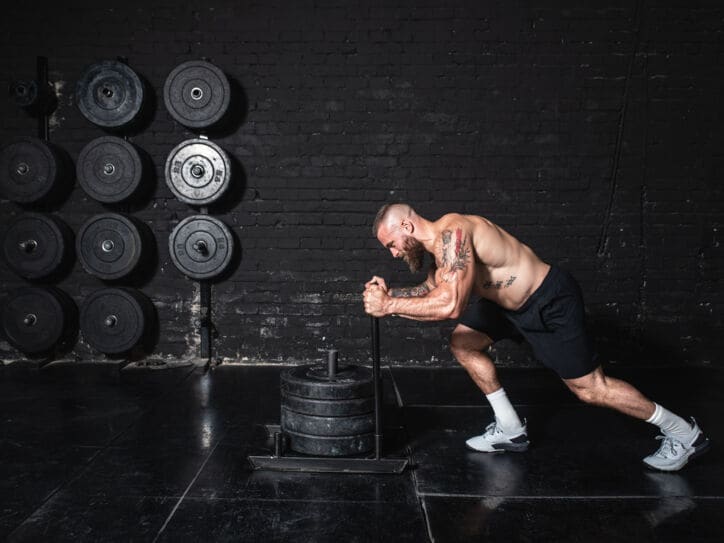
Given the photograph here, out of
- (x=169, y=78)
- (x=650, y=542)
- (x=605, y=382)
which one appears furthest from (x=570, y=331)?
(x=169, y=78)

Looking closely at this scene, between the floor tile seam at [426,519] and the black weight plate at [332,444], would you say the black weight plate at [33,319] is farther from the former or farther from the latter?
the floor tile seam at [426,519]

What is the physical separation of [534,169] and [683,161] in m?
1.21

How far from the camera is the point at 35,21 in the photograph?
452 cm

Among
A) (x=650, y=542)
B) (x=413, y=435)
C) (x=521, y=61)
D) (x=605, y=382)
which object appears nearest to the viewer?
(x=650, y=542)

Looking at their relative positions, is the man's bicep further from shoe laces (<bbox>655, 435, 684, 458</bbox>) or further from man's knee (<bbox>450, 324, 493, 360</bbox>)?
shoe laces (<bbox>655, 435, 684, 458</bbox>)

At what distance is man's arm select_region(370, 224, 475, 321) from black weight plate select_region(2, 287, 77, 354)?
3.17m

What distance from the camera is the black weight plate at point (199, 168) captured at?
14.0ft

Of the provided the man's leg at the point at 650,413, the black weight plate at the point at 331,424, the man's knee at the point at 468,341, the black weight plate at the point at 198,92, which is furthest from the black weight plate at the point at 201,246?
the man's leg at the point at 650,413

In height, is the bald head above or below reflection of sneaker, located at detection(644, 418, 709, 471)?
above

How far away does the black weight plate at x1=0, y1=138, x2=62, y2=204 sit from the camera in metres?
4.25

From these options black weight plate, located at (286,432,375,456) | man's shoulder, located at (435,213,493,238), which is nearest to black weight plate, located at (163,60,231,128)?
man's shoulder, located at (435,213,493,238)

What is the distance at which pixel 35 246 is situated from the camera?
4289mm

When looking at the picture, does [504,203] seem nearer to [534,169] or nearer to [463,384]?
[534,169]

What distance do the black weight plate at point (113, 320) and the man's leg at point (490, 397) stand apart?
263cm
